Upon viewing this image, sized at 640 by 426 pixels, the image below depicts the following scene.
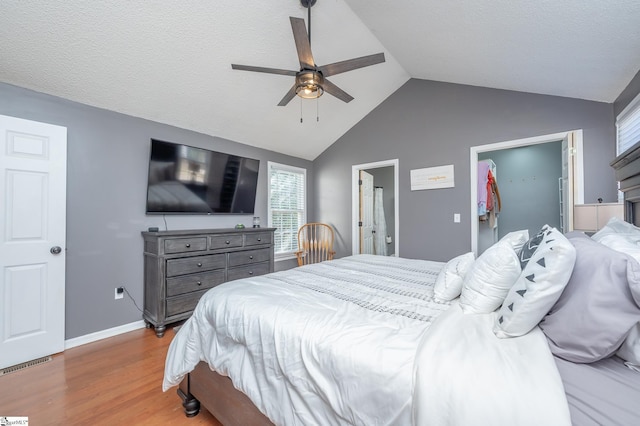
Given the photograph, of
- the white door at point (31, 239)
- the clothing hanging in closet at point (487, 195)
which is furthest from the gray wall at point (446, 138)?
the white door at point (31, 239)

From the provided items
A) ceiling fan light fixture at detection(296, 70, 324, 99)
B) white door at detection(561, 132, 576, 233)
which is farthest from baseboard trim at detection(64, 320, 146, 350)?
white door at detection(561, 132, 576, 233)

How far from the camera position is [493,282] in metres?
1.11

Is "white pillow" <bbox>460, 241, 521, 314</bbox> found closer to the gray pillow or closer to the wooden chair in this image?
the gray pillow

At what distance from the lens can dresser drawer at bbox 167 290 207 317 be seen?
2660mm

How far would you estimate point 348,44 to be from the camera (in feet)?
9.26

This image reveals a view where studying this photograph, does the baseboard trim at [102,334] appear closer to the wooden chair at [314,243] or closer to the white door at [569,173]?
the wooden chair at [314,243]

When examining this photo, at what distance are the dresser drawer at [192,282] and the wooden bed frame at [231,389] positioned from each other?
1.29 meters

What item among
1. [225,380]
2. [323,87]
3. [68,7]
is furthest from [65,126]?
[225,380]

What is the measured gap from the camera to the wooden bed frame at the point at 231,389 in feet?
4.07

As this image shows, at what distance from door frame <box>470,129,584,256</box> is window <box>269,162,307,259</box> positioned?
272cm

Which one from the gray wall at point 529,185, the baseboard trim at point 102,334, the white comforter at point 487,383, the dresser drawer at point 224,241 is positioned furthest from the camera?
the gray wall at point 529,185

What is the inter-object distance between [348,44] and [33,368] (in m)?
4.13

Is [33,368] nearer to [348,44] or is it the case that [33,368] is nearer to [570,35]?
[348,44]

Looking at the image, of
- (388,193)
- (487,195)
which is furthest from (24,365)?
(388,193)
